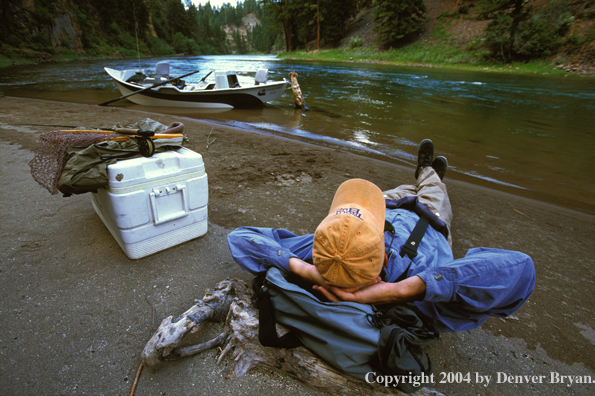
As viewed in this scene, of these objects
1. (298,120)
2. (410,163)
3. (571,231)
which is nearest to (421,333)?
(571,231)

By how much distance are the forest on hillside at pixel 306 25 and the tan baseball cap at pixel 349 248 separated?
53.1 feet

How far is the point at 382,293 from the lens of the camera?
1351 millimetres

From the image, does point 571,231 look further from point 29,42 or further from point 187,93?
point 29,42

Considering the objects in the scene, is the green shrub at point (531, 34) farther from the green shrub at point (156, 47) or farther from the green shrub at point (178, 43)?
the green shrub at point (178, 43)

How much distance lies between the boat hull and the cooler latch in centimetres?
754

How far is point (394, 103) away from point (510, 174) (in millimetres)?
6443

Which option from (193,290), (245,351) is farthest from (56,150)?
(245,351)

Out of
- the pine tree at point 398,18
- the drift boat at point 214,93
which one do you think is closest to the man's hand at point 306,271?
the drift boat at point 214,93

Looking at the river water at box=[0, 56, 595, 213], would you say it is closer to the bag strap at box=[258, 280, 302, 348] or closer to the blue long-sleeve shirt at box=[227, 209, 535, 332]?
the blue long-sleeve shirt at box=[227, 209, 535, 332]

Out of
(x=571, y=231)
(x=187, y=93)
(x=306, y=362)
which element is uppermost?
(x=187, y=93)

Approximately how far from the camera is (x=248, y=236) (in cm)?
172

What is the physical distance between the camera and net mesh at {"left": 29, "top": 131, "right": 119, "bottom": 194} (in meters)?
1.80

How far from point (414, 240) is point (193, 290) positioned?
61.3 inches

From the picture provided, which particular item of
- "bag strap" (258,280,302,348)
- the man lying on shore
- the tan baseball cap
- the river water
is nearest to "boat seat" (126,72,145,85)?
the river water
